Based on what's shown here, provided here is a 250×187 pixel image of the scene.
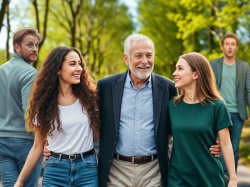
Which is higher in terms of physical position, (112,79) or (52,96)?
(112,79)

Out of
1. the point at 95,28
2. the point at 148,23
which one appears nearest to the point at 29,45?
the point at 148,23

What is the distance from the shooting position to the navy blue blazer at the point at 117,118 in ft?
16.5

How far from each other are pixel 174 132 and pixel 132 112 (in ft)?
1.49

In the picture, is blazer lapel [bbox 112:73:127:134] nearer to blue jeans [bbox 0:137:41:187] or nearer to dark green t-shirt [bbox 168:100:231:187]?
dark green t-shirt [bbox 168:100:231:187]

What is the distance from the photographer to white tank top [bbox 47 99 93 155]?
4.87m

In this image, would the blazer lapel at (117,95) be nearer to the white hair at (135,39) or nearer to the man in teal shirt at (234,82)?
the white hair at (135,39)

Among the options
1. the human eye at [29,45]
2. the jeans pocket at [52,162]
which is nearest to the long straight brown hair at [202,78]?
the jeans pocket at [52,162]

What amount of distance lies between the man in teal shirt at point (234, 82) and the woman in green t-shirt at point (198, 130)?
13.2ft

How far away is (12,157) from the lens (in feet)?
18.5

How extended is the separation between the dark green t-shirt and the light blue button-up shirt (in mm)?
292

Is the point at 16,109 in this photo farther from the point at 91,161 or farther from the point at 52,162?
the point at 91,161

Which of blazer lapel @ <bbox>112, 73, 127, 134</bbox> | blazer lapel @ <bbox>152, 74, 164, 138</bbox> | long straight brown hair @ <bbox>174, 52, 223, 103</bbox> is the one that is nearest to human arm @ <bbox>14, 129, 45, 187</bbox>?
blazer lapel @ <bbox>112, 73, 127, 134</bbox>

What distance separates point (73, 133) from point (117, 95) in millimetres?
568

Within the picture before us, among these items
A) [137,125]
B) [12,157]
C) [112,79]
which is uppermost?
[112,79]
